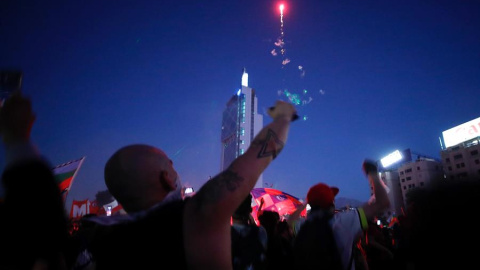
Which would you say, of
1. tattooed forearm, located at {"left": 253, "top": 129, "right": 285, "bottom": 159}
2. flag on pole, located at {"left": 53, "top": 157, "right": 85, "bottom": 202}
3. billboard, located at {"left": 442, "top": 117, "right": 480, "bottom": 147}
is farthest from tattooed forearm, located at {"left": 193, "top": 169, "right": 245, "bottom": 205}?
billboard, located at {"left": 442, "top": 117, "right": 480, "bottom": 147}

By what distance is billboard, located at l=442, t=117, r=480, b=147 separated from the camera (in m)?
56.1

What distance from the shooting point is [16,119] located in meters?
1.43

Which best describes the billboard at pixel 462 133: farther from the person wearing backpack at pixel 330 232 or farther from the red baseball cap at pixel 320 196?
the red baseball cap at pixel 320 196

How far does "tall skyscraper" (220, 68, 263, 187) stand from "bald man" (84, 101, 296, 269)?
3206 inches

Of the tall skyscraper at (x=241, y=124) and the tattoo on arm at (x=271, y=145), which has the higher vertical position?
the tall skyscraper at (x=241, y=124)

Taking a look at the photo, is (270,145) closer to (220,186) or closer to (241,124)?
(220,186)

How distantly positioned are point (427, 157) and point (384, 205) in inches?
4307

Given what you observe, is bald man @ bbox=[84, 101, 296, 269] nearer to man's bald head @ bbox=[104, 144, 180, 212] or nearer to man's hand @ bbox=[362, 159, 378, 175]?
man's bald head @ bbox=[104, 144, 180, 212]

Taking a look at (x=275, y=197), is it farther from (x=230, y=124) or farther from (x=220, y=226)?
(x=230, y=124)

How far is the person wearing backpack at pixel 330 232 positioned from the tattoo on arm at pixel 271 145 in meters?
2.20

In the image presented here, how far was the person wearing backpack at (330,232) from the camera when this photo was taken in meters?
2.98

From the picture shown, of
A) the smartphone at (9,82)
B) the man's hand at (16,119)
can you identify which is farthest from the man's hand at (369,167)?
the smartphone at (9,82)

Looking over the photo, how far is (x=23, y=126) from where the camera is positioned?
1.43m

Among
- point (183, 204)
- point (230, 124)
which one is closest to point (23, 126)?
point (183, 204)
